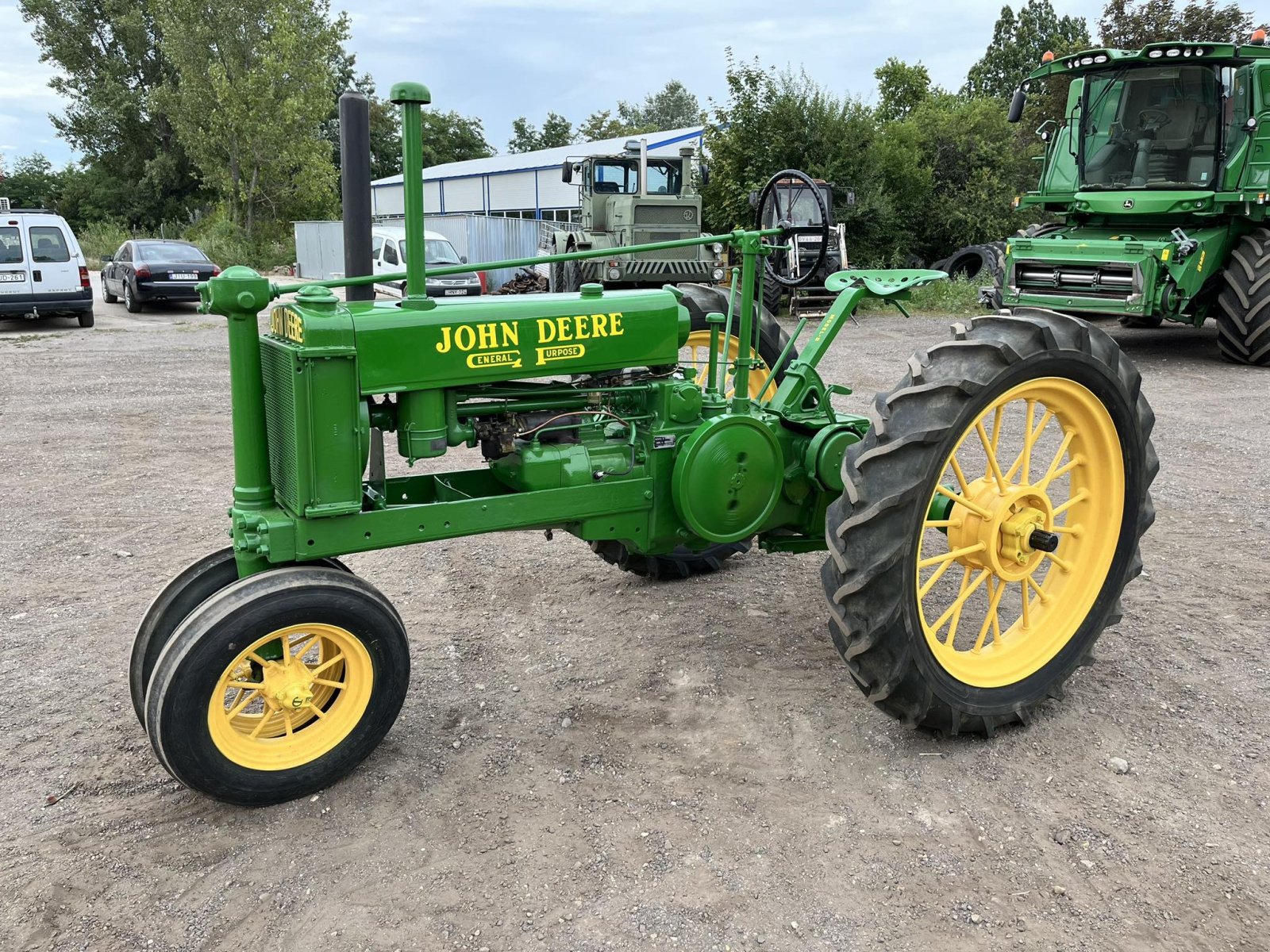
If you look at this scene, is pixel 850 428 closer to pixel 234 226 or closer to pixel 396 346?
pixel 396 346

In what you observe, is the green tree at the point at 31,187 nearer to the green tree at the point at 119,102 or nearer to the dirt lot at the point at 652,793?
the green tree at the point at 119,102

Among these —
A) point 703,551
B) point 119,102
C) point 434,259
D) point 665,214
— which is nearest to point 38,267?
point 434,259

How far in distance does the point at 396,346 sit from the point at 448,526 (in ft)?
1.90

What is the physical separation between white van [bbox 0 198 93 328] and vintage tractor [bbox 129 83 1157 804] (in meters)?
13.4

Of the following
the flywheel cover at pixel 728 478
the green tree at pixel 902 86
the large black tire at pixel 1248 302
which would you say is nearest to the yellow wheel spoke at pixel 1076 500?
the flywheel cover at pixel 728 478

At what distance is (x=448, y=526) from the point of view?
10.3ft

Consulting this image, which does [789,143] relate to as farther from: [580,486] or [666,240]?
[580,486]

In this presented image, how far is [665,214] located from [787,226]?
43.1 feet

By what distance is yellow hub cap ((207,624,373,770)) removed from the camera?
279 centimetres

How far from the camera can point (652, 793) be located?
2961 millimetres

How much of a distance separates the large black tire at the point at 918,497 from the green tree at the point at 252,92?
3025 cm

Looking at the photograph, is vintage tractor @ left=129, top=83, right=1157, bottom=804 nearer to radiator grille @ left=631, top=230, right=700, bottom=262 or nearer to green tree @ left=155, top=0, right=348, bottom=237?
radiator grille @ left=631, top=230, right=700, bottom=262

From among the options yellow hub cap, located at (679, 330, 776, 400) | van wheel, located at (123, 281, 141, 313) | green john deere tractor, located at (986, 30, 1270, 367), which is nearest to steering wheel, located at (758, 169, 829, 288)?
yellow hub cap, located at (679, 330, 776, 400)

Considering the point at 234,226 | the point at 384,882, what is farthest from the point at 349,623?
the point at 234,226
